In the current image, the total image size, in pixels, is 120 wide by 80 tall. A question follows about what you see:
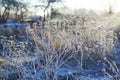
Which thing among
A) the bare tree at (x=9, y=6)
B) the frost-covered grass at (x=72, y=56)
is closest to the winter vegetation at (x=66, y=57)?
the frost-covered grass at (x=72, y=56)

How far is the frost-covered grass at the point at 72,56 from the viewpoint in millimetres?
5938

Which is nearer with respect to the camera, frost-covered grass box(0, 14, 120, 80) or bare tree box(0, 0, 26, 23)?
frost-covered grass box(0, 14, 120, 80)

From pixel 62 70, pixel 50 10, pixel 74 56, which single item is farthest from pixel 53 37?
pixel 50 10

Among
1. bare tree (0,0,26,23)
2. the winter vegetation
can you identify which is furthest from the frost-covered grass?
bare tree (0,0,26,23)

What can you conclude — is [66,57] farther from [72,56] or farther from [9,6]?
[9,6]

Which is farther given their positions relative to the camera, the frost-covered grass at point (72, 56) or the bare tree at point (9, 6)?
the bare tree at point (9, 6)

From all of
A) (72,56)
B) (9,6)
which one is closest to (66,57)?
(72,56)

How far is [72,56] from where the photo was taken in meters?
7.00

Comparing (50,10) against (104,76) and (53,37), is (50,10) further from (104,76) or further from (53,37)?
(104,76)

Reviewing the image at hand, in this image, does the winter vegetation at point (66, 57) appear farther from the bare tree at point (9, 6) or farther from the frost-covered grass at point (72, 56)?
the bare tree at point (9, 6)

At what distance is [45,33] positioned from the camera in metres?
8.27

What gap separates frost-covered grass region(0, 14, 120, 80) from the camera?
5938 millimetres

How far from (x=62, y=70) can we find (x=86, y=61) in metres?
0.70

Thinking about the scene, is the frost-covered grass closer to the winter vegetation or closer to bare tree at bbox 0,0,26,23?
the winter vegetation
